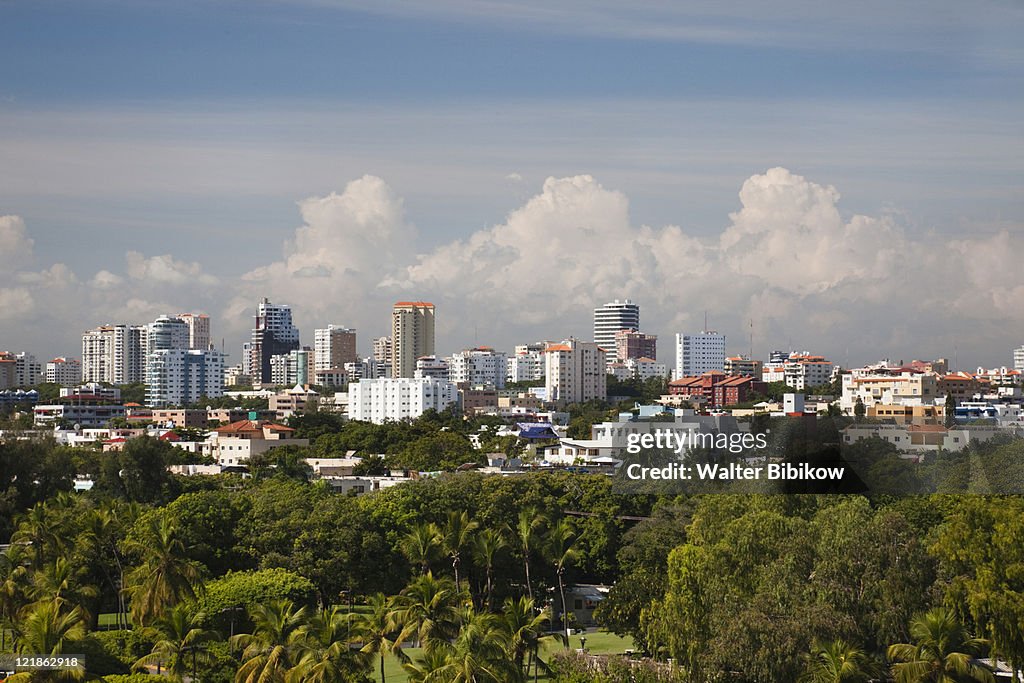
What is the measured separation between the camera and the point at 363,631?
44.8 ft

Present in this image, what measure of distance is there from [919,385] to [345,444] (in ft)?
122

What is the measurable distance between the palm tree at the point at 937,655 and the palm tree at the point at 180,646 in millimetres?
7002

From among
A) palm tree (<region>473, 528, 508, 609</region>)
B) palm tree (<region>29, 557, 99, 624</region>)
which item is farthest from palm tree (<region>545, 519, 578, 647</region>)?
palm tree (<region>29, 557, 99, 624</region>)

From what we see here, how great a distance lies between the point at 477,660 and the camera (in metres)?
12.0

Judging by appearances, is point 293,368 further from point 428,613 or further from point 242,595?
point 428,613

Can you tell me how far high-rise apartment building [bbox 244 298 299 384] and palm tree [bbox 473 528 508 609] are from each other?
107 m

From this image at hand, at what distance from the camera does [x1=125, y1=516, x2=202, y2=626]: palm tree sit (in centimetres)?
1570

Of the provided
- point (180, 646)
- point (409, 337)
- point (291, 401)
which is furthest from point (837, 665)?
point (409, 337)

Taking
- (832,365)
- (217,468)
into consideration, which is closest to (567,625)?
(217,468)

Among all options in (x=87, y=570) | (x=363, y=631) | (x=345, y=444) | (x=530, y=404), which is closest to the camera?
(x=363, y=631)

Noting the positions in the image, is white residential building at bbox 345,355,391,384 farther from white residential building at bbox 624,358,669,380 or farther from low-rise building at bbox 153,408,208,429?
low-rise building at bbox 153,408,208,429

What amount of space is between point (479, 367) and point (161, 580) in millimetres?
89651

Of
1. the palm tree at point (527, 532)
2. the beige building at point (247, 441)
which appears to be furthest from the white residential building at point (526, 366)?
the palm tree at point (527, 532)

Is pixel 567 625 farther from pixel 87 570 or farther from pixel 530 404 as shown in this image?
pixel 530 404
